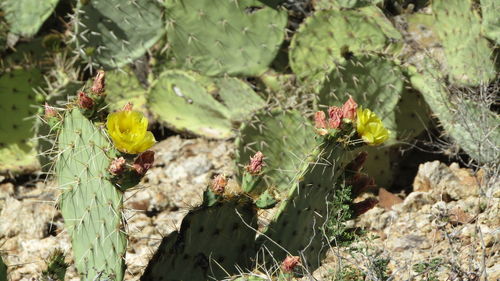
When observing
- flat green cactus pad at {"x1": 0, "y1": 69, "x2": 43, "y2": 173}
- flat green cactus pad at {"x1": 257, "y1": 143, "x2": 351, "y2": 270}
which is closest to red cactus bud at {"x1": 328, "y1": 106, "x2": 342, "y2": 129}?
flat green cactus pad at {"x1": 257, "y1": 143, "x2": 351, "y2": 270}

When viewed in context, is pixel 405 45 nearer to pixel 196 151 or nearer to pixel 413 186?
pixel 413 186

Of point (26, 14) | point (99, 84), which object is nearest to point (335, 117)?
point (99, 84)

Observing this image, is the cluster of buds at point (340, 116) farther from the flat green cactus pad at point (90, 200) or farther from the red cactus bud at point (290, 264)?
the flat green cactus pad at point (90, 200)

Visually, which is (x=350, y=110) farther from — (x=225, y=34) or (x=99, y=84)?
(x=225, y=34)

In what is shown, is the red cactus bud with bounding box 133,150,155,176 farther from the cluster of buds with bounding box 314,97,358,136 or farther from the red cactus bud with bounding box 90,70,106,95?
the cluster of buds with bounding box 314,97,358,136

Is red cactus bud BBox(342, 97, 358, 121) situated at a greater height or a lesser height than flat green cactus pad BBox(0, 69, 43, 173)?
greater


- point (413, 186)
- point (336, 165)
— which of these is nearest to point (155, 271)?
point (336, 165)
